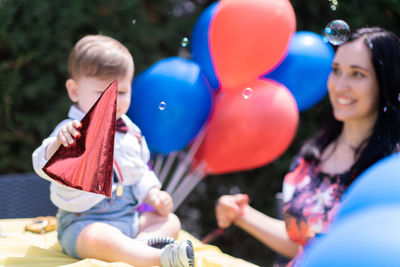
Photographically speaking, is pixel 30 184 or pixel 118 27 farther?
pixel 118 27

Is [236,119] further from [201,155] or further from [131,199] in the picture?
[131,199]

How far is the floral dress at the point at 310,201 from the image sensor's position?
155cm

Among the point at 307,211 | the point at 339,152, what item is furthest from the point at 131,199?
the point at 339,152

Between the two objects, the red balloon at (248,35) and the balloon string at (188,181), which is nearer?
the red balloon at (248,35)

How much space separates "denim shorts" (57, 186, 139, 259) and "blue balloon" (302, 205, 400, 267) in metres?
0.73

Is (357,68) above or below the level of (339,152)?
above

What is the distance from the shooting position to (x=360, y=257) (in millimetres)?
589

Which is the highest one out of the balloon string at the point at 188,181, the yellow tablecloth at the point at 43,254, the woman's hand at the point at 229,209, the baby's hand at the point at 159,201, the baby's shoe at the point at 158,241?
the baby's hand at the point at 159,201

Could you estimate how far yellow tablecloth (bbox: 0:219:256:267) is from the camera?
1.18 metres

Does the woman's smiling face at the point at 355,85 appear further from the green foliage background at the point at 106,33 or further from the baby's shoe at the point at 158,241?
the baby's shoe at the point at 158,241

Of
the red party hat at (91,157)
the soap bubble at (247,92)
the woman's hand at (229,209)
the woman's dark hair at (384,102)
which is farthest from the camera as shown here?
the soap bubble at (247,92)

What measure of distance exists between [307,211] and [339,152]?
0.26 metres

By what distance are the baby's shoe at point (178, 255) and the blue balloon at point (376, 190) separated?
1.36 ft

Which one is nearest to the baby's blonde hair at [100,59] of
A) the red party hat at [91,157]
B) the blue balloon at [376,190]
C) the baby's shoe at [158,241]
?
the red party hat at [91,157]
